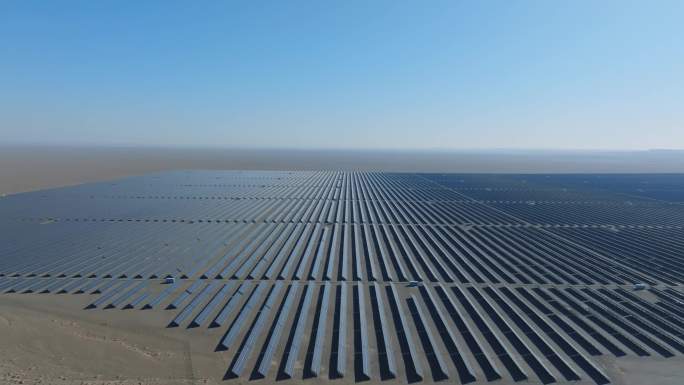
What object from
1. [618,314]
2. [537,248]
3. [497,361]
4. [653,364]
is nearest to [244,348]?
[497,361]

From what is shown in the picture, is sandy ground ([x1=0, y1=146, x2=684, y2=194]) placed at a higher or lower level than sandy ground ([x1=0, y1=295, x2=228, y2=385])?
higher

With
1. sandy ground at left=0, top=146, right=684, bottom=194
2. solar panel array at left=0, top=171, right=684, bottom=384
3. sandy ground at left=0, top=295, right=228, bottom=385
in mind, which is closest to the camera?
sandy ground at left=0, top=295, right=228, bottom=385

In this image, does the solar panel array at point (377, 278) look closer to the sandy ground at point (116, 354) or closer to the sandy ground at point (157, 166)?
the sandy ground at point (116, 354)

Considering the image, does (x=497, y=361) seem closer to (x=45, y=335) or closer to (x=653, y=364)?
(x=653, y=364)

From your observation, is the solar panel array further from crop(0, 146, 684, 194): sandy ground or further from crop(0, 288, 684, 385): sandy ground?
crop(0, 146, 684, 194): sandy ground

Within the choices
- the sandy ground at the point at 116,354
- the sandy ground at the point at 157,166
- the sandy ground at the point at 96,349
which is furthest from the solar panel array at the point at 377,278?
the sandy ground at the point at 157,166

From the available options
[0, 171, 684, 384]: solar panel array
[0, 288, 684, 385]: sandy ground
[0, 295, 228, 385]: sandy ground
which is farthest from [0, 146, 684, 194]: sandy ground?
[0, 288, 684, 385]: sandy ground

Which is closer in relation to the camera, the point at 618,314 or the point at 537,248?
the point at 618,314

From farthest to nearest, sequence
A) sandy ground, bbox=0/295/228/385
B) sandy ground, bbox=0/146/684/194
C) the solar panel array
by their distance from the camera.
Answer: sandy ground, bbox=0/146/684/194, the solar panel array, sandy ground, bbox=0/295/228/385
